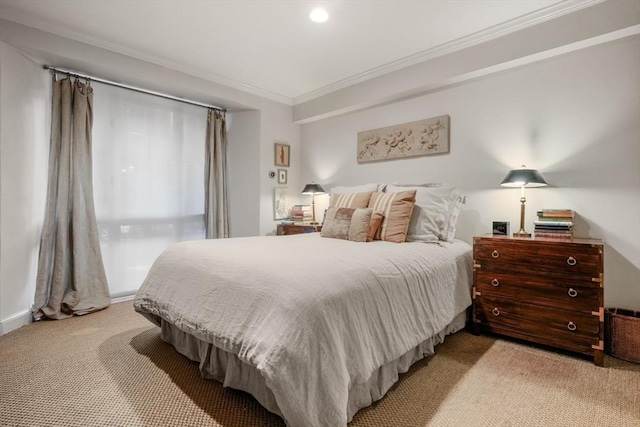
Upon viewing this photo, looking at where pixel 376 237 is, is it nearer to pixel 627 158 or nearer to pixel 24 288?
pixel 627 158

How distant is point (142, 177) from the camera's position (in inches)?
139

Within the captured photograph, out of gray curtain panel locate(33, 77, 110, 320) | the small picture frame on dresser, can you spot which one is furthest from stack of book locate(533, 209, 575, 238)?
gray curtain panel locate(33, 77, 110, 320)

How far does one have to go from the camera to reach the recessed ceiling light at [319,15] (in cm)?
242

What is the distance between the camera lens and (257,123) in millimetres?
4148

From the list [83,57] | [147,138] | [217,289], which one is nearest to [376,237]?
[217,289]

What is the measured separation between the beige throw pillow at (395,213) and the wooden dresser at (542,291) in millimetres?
547

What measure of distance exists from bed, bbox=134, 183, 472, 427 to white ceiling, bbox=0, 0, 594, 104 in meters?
1.74

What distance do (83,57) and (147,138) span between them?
94cm

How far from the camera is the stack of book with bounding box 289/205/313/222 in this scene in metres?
4.23

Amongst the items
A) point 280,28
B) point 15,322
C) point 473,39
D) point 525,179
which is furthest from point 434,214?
point 15,322

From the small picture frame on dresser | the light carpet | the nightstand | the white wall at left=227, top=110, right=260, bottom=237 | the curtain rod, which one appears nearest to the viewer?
the light carpet

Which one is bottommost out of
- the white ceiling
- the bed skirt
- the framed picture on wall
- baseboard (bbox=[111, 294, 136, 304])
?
baseboard (bbox=[111, 294, 136, 304])

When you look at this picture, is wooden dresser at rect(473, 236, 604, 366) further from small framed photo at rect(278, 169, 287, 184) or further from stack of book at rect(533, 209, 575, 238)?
small framed photo at rect(278, 169, 287, 184)

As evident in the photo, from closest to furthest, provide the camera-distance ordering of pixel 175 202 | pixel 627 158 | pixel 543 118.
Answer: pixel 627 158, pixel 543 118, pixel 175 202
